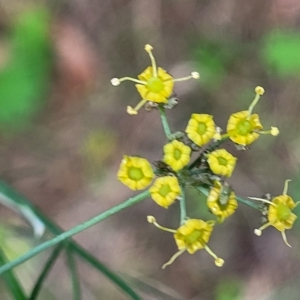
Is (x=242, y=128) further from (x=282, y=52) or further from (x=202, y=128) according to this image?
→ (x=282, y=52)

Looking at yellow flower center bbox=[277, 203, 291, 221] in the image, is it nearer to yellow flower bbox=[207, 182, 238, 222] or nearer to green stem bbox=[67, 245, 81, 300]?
yellow flower bbox=[207, 182, 238, 222]

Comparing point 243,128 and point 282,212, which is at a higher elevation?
point 243,128

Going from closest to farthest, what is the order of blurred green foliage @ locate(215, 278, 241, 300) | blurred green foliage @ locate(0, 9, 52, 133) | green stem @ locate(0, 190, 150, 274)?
green stem @ locate(0, 190, 150, 274) → blurred green foliage @ locate(0, 9, 52, 133) → blurred green foliage @ locate(215, 278, 241, 300)

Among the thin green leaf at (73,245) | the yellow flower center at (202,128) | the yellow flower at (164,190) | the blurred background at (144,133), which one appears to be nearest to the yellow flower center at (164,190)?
the yellow flower at (164,190)

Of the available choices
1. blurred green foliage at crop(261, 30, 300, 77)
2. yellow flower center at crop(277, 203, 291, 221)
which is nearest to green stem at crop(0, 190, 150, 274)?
yellow flower center at crop(277, 203, 291, 221)

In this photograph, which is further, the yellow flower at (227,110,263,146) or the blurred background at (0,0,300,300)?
the blurred background at (0,0,300,300)

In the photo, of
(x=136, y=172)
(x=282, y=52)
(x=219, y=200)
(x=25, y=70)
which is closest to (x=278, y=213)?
(x=219, y=200)

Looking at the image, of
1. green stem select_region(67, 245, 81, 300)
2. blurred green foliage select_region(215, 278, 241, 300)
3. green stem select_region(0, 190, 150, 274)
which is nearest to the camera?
green stem select_region(0, 190, 150, 274)
